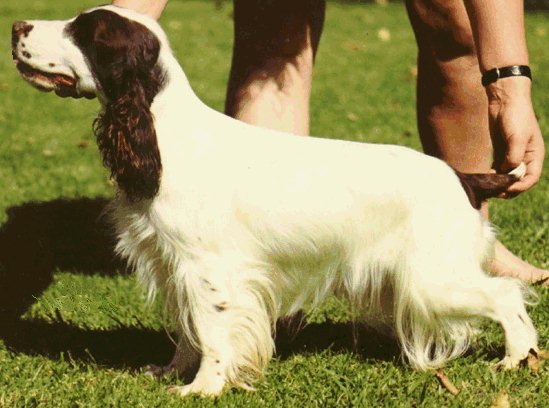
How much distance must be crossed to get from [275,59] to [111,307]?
135 centimetres

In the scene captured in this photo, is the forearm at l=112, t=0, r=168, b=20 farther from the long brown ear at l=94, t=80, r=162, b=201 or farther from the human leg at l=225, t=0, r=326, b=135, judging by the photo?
the human leg at l=225, t=0, r=326, b=135

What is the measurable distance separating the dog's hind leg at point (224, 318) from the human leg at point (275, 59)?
1.19 metres

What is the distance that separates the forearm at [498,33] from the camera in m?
3.58

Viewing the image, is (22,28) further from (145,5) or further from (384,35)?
(384,35)

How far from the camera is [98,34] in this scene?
3.12 meters

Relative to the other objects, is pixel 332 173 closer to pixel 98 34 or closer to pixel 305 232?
pixel 305 232

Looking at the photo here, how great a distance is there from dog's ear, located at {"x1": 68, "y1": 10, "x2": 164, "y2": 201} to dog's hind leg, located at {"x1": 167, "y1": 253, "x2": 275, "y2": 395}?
0.36 metres

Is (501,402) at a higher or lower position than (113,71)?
lower

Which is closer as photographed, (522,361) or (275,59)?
(522,361)

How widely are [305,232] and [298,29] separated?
135 cm

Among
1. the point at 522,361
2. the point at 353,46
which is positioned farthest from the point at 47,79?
the point at 353,46

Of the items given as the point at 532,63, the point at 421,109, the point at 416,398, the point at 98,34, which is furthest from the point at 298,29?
the point at 532,63

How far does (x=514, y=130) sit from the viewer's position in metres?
3.42

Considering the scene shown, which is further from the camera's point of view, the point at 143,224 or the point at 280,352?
the point at 280,352
